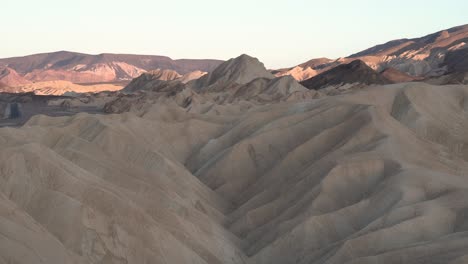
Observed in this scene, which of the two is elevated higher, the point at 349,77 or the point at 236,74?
the point at 236,74

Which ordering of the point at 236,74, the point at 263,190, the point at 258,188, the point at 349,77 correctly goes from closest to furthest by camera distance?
the point at 263,190 < the point at 258,188 < the point at 349,77 < the point at 236,74

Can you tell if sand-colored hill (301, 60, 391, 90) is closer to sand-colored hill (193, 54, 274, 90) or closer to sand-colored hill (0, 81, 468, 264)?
sand-colored hill (193, 54, 274, 90)

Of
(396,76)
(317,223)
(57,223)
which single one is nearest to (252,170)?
(317,223)

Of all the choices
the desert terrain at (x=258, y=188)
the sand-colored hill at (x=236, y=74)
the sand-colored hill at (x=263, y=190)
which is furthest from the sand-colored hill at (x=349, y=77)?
the sand-colored hill at (x=263, y=190)

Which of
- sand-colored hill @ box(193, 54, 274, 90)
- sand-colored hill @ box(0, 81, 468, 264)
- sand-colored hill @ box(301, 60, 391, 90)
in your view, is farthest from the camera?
sand-colored hill @ box(193, 54, 274, 90)

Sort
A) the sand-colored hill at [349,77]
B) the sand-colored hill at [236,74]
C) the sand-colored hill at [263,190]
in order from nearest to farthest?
the sand-colored hill at [263,190]
the sand-colored hill at [349,77]
the sand-colored hill at [236,74]

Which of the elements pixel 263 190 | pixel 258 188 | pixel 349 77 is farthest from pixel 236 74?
pixel 263 190

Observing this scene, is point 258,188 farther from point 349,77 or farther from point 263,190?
point 349,77

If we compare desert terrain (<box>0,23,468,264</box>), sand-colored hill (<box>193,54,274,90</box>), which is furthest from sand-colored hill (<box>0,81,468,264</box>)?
sand-colored hill (<box>193,54,274,90</box>)

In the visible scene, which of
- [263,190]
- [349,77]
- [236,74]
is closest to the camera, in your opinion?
[263,190]

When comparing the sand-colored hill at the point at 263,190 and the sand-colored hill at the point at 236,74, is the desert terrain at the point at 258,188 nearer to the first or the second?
the sand-colored hill at the point at 263,190
